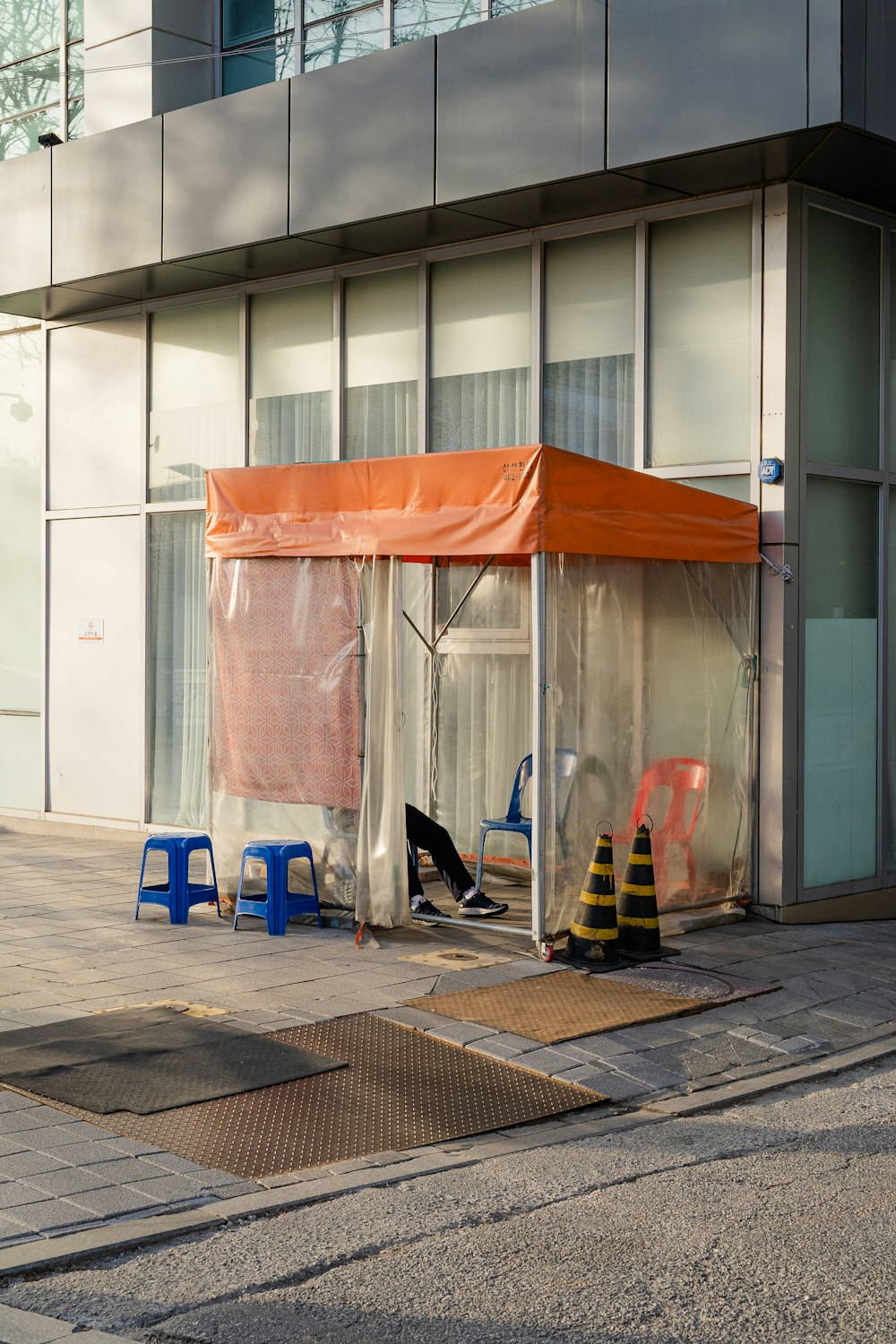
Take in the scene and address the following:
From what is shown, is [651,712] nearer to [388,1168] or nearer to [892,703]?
[892,703]

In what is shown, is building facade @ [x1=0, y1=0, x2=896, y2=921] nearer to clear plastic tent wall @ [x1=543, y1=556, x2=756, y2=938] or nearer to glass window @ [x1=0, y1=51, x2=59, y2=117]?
glass window @ [x1=0, y1=51, x2=59, y2=117]

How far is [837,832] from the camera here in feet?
35.2

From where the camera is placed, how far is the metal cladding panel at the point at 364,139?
1126 cm

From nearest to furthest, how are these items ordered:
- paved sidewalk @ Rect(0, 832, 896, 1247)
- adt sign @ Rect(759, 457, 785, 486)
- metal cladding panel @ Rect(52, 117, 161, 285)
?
paved sidewalk @ Rect(0, 832, 896, 1247)
adt sign @ Rect(759, 457, 785, 486)
metal cladding panel @ Rect(52, 117, 161, 285)

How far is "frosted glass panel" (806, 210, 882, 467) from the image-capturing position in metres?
10.6

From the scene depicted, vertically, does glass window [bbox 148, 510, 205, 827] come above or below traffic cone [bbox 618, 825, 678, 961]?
above

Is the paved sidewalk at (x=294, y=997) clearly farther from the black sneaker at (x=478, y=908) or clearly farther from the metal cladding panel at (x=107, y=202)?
the metal cladding panel at (x=107, y=202)

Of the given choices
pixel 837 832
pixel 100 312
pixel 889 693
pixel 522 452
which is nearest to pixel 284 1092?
pixel 522 452

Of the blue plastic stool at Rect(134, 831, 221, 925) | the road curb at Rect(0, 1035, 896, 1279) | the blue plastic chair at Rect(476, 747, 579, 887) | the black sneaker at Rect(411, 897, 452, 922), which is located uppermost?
the blue plastic chair at Rect(476, 747, 579, 887)

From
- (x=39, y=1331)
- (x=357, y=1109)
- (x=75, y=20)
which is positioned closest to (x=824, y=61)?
(x=357, y=1109)

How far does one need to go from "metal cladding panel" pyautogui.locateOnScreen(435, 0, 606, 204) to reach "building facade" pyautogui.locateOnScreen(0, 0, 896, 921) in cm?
2

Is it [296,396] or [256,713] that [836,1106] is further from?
[296,396]

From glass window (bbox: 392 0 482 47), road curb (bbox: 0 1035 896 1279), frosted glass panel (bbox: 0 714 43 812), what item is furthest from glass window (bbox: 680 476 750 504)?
frosted glass panel (bbox: 0 714 43 812)

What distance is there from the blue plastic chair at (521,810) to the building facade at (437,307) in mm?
1717
